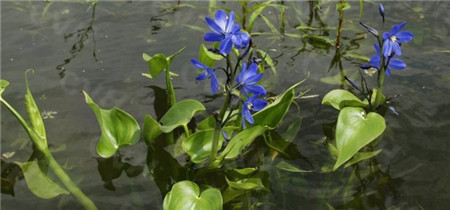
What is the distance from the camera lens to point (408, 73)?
124 inches

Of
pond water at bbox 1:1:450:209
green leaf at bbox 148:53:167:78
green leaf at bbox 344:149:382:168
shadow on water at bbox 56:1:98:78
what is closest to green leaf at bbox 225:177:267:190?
pond water at bbox 1:1:450:209

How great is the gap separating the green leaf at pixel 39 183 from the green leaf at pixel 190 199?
67cm

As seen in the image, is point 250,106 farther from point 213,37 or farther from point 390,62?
point 390,62

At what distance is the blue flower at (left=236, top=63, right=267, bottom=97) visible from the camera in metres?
1.99

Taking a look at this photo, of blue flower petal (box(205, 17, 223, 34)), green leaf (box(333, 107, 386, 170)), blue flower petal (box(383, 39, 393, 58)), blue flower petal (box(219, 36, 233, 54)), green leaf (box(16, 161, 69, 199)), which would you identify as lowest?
green leaf (box(16, 161, 69, 199))

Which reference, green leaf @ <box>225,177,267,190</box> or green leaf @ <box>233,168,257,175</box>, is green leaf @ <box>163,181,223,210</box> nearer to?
green leaf @ <box>225,177,267,190</box>

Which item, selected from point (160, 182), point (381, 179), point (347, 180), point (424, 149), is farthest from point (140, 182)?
point (424, 149)

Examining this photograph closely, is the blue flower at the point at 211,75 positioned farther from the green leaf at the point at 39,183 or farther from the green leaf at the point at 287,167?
the green leaf at the point at 39,183

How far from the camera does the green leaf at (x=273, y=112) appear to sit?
2465 mm

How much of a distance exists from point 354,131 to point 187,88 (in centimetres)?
122

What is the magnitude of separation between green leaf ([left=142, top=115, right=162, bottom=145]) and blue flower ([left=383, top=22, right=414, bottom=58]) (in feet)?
3.70

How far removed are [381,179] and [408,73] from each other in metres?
0.97

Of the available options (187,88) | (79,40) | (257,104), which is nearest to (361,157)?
(257,104)

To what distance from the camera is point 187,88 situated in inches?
125
